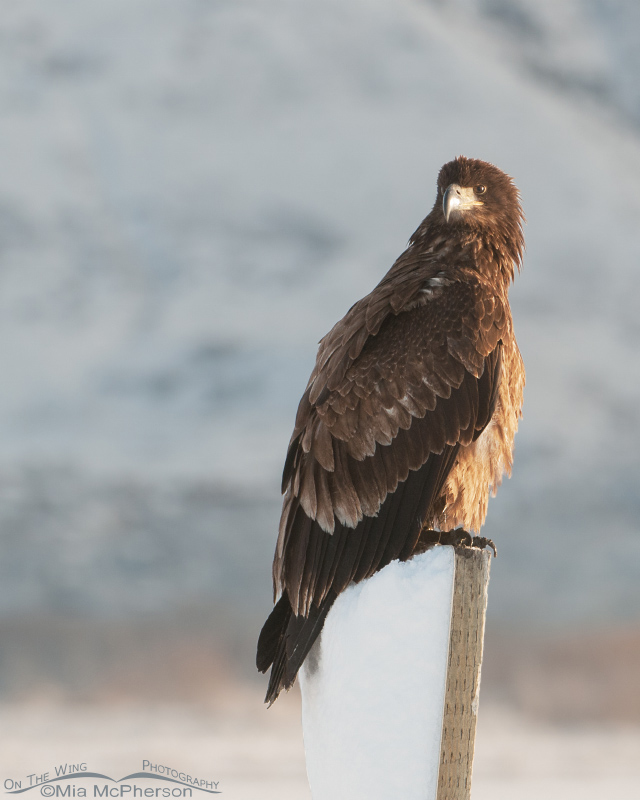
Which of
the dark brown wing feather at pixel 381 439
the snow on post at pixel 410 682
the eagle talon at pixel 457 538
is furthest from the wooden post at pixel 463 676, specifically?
the dark brown wing feather at pixel 381 439

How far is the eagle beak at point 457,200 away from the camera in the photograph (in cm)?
641

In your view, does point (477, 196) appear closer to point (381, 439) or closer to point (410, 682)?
point (381, 439)

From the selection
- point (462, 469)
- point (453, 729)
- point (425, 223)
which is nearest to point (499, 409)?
point (462, 469)

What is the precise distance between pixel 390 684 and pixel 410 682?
127mm

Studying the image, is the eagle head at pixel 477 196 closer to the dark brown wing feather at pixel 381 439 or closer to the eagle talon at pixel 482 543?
the dark brown wing feather at pixel 381 439

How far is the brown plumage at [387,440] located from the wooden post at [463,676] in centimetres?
42

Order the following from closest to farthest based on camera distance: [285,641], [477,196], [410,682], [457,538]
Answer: [410,682] < [457,538] < [285,641] < [477,196]

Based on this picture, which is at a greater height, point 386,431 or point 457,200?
point 457,200

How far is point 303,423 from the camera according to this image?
6000 mm

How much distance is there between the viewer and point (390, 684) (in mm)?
5273

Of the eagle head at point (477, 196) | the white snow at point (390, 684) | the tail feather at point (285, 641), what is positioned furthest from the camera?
the eagle head at point (477, 196)

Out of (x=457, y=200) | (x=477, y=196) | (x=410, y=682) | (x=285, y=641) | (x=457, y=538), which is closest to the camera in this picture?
(x=410, y=682)

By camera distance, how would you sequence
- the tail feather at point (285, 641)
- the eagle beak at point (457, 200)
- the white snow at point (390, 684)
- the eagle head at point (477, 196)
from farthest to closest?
the eagle head at point (477, 196) < the eagle beak at point (457, 200) < the tail feather at point (285, 641) < the white snow at point (390, 684)

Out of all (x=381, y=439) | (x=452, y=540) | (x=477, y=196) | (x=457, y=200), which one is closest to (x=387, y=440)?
(x=381, y=439)
